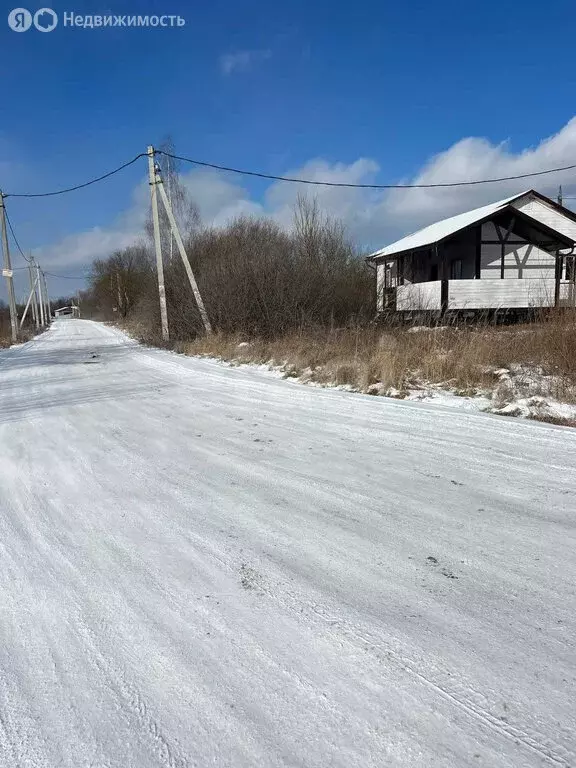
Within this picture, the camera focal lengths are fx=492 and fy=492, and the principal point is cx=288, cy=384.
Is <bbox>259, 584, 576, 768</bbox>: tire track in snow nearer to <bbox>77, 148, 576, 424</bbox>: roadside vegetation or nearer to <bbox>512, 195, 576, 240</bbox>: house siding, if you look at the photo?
<bbox>77, 148, 576, 424</bbox>: roadside vegetation

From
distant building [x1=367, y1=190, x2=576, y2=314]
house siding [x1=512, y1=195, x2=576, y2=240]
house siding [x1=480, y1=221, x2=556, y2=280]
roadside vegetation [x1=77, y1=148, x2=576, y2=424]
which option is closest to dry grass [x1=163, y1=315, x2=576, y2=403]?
roadside vegetation [x1=77, y1=148, x2=576, y2=424]

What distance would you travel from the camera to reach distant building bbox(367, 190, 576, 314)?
19.7 m

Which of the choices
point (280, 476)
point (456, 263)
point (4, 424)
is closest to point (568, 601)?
point (280, 476)

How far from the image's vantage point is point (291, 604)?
230 centimetres

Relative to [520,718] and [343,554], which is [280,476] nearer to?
[343,554]

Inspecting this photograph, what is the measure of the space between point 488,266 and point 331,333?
42.7 feet

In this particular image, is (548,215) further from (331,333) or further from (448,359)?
(448,359)

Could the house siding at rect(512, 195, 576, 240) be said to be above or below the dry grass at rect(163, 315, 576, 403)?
above

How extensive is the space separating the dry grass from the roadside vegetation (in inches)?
0.8

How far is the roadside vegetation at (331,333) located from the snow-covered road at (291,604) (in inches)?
93.8

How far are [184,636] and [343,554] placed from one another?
3.26ft

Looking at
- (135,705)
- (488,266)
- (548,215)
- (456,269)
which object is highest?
(548,215)

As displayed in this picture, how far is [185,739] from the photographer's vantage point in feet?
5.28

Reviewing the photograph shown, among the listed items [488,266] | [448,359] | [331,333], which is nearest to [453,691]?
[448,359]
